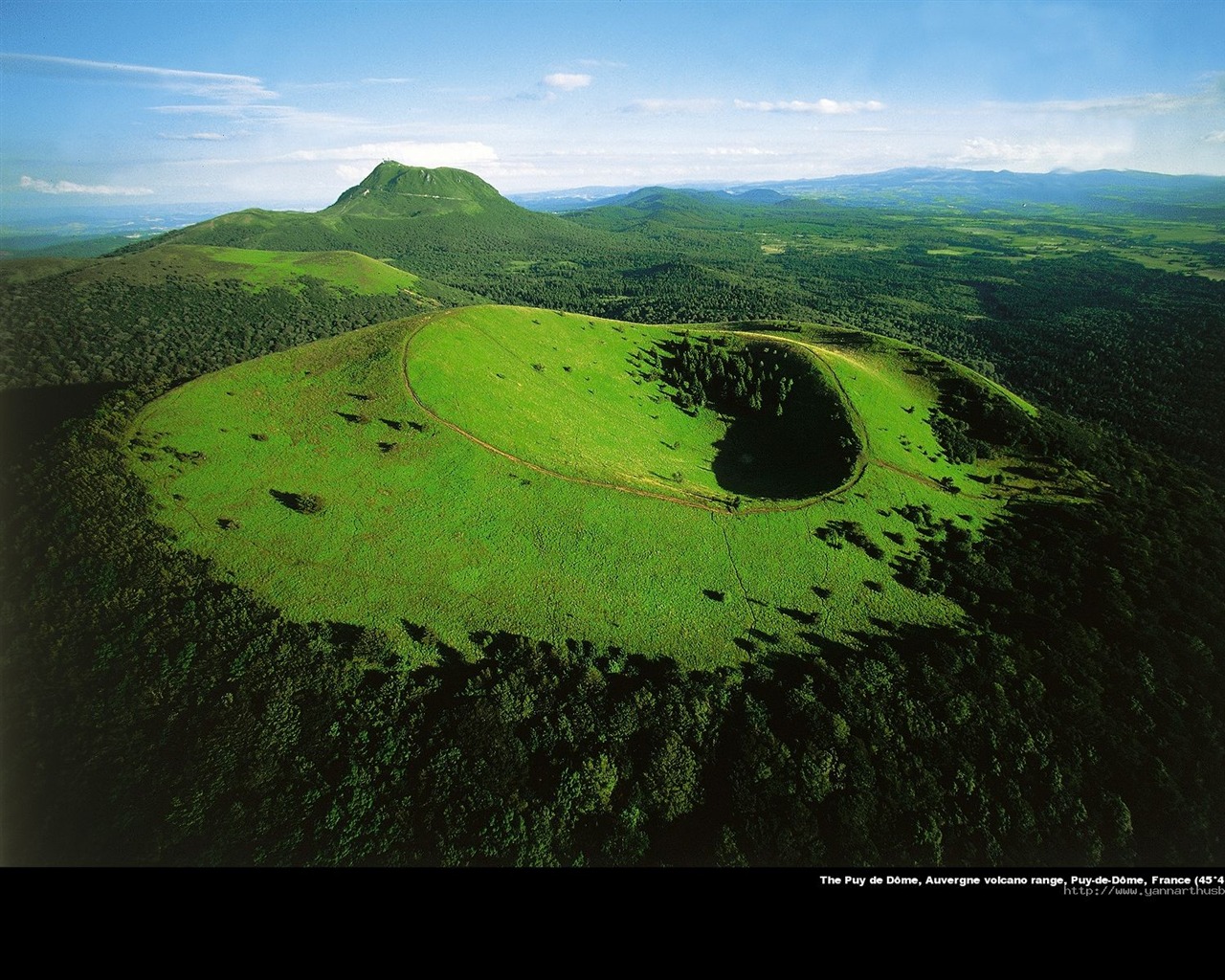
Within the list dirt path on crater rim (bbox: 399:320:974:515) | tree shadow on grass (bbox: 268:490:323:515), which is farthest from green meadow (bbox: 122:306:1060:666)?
dirt path on crater rim (bbox: 399:320:974:515)

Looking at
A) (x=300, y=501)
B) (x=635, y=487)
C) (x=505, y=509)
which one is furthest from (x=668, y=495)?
(x=300, y=501)

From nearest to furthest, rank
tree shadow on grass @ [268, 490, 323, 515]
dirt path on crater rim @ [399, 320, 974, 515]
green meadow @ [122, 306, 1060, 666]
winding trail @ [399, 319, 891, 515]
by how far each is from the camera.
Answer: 1. green meadow @ [122, 306, 1060, 666]
2. tree shadow on grass @ [268, 490, 323, 515]
3. winding trail @ [399, 319, 891, 515]
4. dirt path on crater rim @ [399, 320, 974, 515]

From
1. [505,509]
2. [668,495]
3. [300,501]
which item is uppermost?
[300,501]

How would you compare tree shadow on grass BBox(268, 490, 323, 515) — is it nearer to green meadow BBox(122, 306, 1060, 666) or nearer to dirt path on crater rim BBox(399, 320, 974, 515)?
green meadow BBox(122, 306, 1060, 666)

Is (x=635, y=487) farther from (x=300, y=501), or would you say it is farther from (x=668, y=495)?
(x=300, y=501)

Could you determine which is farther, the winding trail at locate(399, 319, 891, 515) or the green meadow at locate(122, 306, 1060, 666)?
the winding trail at locate(399, 319, 891, 515)

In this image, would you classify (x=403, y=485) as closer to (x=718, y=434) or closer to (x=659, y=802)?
(x=659, y=802)

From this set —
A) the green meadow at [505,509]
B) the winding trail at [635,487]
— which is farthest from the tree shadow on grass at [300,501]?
the winding trail at [635,487]

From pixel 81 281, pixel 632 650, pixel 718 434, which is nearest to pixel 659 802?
pixel 632 650
